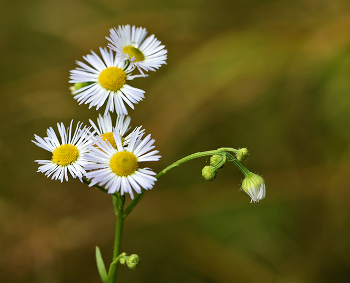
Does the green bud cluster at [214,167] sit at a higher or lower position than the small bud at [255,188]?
higher

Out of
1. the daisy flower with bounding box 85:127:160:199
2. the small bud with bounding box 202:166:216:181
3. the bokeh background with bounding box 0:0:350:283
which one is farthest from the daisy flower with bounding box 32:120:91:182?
the bokeh background with bounding box 0:0:350:283

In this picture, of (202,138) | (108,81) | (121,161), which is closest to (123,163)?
(121,161)

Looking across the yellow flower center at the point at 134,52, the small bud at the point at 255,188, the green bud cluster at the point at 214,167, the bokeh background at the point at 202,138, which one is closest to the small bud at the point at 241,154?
the green bud cluster at the point at 214,167

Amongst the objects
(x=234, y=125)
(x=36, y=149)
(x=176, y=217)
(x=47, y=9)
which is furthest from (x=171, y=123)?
(x=47, y=9)

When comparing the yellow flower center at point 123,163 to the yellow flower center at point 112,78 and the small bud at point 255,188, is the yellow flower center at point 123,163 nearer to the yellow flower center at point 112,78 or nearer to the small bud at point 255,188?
the yellow flower center at point 112,78

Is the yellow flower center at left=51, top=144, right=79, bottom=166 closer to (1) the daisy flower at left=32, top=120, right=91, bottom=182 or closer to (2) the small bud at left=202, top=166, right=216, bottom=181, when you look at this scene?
(1) the daisy flower at left=32, top=120, right=91, bottom=182
